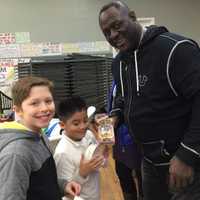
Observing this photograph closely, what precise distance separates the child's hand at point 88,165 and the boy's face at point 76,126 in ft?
0.48

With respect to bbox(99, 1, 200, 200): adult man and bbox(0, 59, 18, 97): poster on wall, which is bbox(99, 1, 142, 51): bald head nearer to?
bbox(99, 1, 200, 200): adult man

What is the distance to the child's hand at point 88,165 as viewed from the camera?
1.72 m

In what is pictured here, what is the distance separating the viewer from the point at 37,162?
4.39 ft

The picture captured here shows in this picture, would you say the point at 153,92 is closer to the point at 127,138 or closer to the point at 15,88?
the point at 15,88

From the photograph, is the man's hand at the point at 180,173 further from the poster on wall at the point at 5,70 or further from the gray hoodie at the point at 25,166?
the poster on wall at the point at 5,70

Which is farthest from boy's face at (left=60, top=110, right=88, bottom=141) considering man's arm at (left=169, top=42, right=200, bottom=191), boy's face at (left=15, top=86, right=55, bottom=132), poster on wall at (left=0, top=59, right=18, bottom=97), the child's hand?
poster on wall at (left=0, top=59, right=18, bottom=97)

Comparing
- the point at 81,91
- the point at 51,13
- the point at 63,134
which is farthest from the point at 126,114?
the point at 51,13

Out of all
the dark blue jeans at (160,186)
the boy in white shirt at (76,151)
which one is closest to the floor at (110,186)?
the dark blue jeans at (160,186)

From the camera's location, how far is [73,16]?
534cm

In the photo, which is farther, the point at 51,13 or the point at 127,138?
the point at 51,13

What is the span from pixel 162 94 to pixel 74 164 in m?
0.53

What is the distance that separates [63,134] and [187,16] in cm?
422

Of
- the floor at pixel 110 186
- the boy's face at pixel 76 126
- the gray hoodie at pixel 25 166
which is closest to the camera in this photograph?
the gray hoodie at pixel 25 166

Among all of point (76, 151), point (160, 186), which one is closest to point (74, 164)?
point (76, 151)
